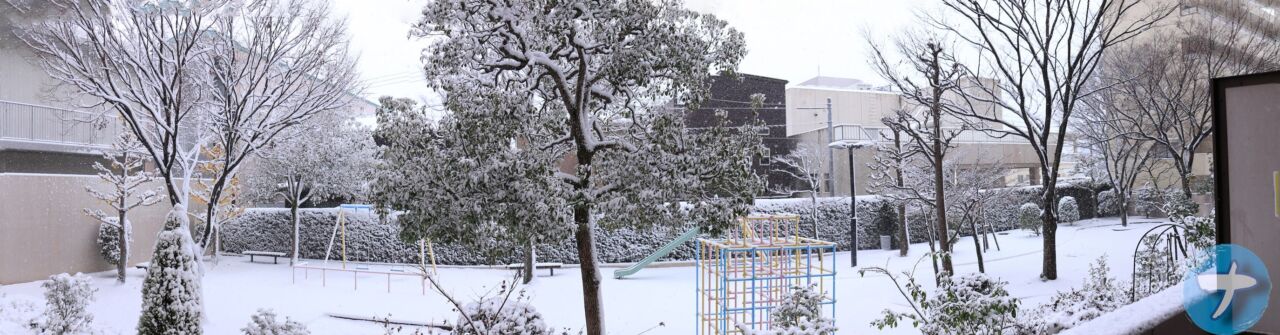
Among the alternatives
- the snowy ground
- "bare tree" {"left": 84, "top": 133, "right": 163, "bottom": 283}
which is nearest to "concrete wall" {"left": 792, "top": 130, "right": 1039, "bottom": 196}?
the snowy ground

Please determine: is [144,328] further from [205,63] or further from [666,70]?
[666,70]

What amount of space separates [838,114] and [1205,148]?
2457 mm

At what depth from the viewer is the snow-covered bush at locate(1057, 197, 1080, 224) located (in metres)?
5.25

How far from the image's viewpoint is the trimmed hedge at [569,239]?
197 inches

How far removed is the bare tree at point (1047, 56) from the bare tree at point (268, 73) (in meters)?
4.18

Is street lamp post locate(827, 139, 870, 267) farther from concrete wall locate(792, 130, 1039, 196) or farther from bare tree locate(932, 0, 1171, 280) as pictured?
bare tree locate(932, 0, 1171, 280)

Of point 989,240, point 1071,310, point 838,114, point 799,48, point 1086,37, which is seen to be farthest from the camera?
point 989,240

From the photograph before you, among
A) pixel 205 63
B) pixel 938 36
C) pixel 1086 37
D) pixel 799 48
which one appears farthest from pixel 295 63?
pixel 1086 37

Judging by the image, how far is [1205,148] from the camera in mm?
4953

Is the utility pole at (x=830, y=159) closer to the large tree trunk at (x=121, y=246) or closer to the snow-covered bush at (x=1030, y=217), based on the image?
the snow-covered bush at (x=1030, y=217)

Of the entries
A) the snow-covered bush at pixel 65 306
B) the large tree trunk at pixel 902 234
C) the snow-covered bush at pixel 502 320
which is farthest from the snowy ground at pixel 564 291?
the snow-covered bush at pixel 502 320

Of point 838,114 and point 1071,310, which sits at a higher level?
point 838,114

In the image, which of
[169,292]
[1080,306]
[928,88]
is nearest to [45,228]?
[169,292]

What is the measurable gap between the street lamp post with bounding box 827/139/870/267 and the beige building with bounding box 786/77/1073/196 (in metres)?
0.04
